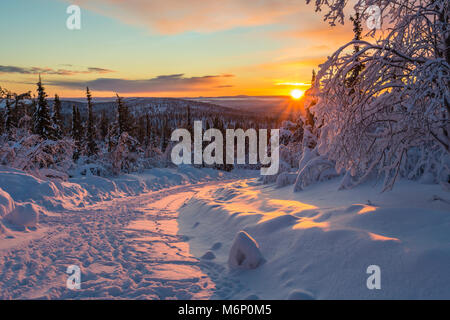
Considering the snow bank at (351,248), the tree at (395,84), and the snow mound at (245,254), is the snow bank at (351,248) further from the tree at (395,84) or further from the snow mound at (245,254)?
the tree at (395,84)

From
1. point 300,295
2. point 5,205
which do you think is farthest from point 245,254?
point 5,205

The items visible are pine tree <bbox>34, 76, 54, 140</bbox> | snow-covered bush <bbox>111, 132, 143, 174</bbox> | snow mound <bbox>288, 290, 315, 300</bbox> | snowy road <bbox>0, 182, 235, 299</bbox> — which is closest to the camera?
snow mound <bbox>288, 290, 315, 300</bbox>

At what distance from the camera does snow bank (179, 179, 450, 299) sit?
3.91 meters

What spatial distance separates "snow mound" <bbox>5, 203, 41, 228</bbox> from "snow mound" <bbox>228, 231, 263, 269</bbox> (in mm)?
6578

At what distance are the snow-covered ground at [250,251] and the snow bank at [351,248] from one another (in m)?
0.02

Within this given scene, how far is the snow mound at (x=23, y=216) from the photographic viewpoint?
864cm

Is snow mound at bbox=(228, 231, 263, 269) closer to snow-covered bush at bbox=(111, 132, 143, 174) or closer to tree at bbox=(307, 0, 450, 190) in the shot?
tree at bbox=(307, 0, 450, 190)

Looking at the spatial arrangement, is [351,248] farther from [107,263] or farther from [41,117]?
[41,117]

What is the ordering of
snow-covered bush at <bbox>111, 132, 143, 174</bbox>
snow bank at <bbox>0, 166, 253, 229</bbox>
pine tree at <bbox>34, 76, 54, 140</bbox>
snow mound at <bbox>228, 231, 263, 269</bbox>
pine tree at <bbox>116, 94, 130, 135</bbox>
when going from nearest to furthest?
snow mound at <bbox>228, 231, 263, 269</bbox>, snow bank at <bbox>0, 166, 253, 229</bbox>, snow-covered bush at <bbox>111, 132, 143, 174</bbox>, pine tree at <bbox>34, 76, 54, 140</bbox>, pine tree at <bbox>116, 94, 130, 135</bbox>

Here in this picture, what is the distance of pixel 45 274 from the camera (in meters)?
5.40

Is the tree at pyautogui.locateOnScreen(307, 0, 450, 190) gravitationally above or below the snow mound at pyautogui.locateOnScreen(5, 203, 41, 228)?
above

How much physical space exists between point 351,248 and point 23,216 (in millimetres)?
8906

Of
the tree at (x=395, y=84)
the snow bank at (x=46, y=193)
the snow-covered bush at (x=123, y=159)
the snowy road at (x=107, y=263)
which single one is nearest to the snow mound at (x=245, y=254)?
the snowy road at (x=107, y=263)

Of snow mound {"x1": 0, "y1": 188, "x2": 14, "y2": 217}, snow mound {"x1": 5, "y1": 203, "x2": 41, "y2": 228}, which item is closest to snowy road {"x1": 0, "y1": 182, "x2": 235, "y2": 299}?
snow mound {"x1": 5, "y1": 203, "x2": 41, "y2": 228}
